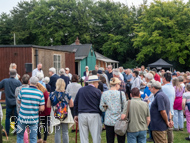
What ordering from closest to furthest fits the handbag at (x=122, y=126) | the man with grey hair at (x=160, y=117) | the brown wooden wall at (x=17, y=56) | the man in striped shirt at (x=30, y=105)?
1. the handbag at (x=122, y=126)
2. the man with grey hair at (x=160, y=117)
3. the man in striped shirt at (x=30, y=105)
4. the brown wooden wall at (x=17, y=56)

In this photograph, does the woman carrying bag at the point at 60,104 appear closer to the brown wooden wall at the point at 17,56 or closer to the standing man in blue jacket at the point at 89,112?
the standing man in blue jacket at the point at 89,112

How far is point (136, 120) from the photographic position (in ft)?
15.9

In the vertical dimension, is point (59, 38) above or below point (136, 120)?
above

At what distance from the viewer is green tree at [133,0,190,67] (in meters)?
36.8

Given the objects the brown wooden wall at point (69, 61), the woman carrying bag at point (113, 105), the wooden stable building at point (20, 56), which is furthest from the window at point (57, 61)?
the woman carrying bag at point (113, 105)

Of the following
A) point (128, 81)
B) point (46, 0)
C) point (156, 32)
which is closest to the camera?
point (128, 81)

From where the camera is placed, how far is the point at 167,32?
3853 cm

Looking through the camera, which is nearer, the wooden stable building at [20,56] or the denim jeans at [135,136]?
the denim jeans at [135,136]

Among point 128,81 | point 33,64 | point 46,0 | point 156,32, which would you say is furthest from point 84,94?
point 46,0

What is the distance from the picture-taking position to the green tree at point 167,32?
1449 inches

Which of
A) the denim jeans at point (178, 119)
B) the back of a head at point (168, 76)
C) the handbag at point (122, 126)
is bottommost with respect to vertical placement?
the denim jeans at point (178, 119)

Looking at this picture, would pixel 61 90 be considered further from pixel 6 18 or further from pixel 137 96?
pixel 6 18

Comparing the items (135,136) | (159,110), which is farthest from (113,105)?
(159,110)

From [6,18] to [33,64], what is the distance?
43.1m
